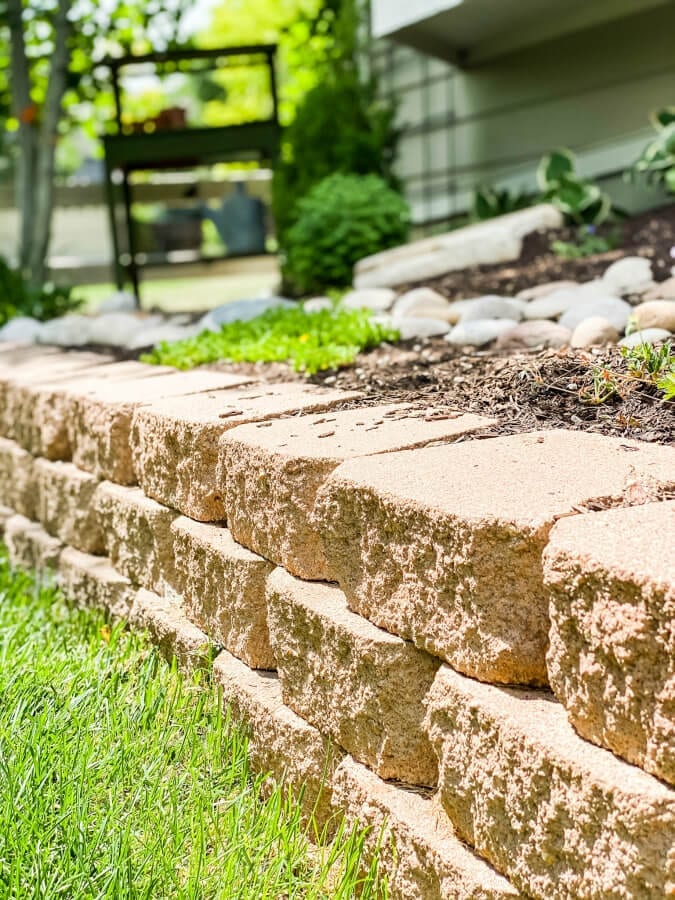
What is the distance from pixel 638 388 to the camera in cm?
232

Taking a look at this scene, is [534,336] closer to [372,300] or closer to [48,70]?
[372,300]

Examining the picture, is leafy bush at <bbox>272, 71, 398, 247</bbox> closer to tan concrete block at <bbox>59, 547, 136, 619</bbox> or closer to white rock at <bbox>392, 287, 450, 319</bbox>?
white rock at <bbox>392, 287, 450, 319</bbox>

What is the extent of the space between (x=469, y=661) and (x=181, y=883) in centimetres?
74

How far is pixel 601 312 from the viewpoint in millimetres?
3527

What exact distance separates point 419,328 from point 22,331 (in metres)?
3.40

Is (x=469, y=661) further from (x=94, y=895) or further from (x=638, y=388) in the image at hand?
(x=638, y=388)

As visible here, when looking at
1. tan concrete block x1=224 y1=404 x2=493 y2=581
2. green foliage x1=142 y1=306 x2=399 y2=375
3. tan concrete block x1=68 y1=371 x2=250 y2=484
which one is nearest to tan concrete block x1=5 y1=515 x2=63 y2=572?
tan concrete block x1=68 y1=371 x2=250 y2=484

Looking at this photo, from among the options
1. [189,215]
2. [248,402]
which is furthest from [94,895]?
[189,215]

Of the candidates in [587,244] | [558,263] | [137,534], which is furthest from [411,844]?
[587,244]

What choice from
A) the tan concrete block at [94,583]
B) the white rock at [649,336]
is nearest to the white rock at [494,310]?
the white rock at [649,336]

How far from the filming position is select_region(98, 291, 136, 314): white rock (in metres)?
7.26

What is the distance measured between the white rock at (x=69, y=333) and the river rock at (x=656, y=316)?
146 inches

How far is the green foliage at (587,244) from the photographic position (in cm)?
523

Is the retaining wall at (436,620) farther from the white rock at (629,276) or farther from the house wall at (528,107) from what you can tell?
the house wall at (528,107)
